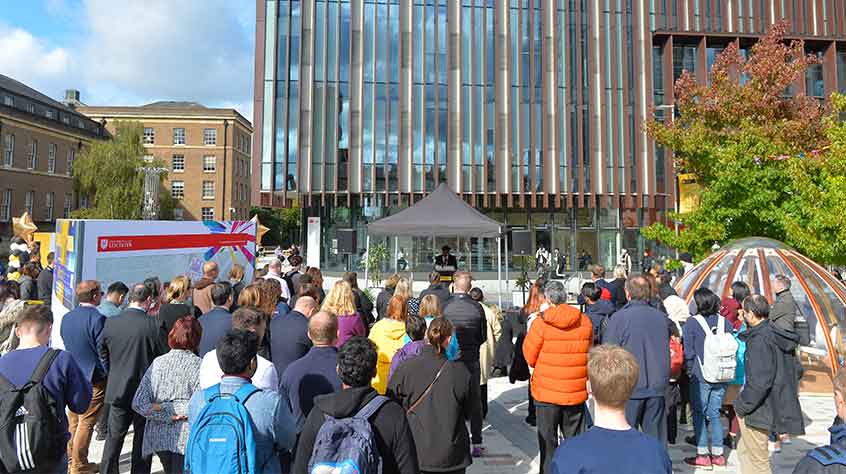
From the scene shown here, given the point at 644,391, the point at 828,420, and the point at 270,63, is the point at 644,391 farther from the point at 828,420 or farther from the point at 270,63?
the point at 270,63

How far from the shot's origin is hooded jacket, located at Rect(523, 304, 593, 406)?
4258mm

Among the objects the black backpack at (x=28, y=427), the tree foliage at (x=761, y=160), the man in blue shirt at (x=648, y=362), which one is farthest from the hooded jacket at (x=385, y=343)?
the tree foliage at (x=761, y=160)

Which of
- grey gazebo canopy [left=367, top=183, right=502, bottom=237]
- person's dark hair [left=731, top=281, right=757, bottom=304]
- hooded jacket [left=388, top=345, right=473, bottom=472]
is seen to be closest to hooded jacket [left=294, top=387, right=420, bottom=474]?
hooded jacket [left=388, top=345, right=473, bottom=472]

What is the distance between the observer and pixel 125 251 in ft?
27.1

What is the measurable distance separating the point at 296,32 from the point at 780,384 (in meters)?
27.5

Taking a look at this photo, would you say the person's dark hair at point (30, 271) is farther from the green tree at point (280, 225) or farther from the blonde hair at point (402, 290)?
the green tree at point (280, 225)

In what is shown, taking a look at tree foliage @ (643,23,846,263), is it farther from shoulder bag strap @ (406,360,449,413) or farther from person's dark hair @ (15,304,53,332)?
person's dark hair @ (15,304,53,332)

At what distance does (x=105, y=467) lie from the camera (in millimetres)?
4324

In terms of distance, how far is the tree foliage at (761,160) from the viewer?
10.8 m

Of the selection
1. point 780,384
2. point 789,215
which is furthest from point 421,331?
point 789,215

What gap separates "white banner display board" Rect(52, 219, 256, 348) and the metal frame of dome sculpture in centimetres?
898

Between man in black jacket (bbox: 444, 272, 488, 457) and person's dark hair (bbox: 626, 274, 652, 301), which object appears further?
man in black jacket (bbox: 444, 272, 488, 457)

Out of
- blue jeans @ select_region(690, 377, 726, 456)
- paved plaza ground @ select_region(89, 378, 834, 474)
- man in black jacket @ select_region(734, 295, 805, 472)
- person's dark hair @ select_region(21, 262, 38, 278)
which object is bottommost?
paved plaza ground @ select_region(89, 378, 834, 474)

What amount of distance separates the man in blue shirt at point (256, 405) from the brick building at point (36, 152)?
49.5m
